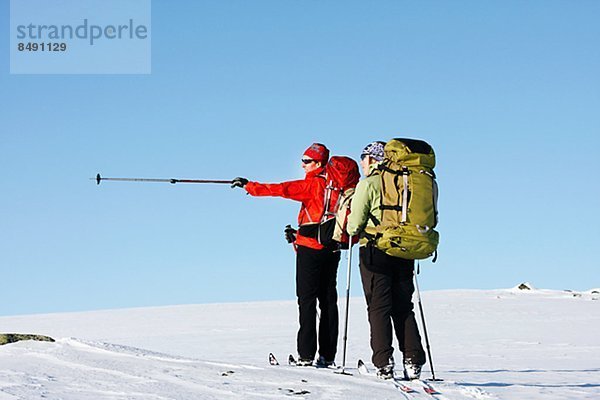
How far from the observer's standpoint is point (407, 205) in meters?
6.86

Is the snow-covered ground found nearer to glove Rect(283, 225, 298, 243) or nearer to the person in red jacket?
the person in red jacket

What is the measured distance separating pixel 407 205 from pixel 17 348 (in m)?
3.46

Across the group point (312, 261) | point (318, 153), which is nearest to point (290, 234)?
point (312, 261)

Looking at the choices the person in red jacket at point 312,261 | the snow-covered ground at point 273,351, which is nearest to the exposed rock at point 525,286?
the snow-covered ground at point 273,351

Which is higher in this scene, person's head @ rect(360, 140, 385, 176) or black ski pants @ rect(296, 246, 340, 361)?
person's head @ rect(360, 140, 385, 176)

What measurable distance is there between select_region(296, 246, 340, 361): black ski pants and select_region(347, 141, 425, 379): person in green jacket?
3.76ft

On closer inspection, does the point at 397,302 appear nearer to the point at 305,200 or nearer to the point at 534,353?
the point at 305,200

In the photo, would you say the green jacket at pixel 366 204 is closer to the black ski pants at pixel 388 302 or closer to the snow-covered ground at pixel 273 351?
the black ski pants at pixel 388 302

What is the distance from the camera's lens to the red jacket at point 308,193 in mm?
8148

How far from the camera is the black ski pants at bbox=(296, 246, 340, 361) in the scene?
8195 millimetres

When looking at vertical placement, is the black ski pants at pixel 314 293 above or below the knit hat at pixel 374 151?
below

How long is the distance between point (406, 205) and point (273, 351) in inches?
218

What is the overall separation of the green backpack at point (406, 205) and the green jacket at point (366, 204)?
46mm

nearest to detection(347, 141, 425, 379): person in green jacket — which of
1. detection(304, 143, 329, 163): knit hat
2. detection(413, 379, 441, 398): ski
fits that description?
detection(413, 379, 441, 398): ski
